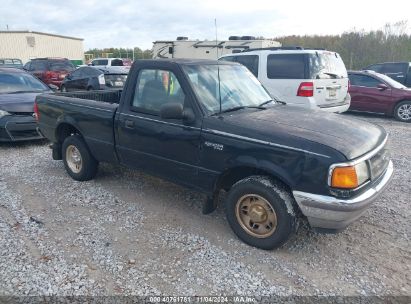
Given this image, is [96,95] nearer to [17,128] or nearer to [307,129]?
[17,128]

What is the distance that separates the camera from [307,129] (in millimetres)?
3148

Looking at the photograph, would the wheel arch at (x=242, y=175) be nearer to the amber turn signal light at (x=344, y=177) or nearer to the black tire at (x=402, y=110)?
the amber turn signal light at (x=344, y=177)

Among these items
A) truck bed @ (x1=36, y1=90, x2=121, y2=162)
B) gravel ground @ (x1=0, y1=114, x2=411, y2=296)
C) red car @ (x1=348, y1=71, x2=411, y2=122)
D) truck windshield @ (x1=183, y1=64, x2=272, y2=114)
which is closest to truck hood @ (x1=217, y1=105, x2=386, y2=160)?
truck windshield @ (x1=183, y1=64, x2=272, y2=114)

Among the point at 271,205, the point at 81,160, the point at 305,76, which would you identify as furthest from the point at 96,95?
the point at 305,76

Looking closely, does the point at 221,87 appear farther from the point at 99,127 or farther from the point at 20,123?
the point at 20,123

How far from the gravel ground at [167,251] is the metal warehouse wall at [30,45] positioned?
42735mm

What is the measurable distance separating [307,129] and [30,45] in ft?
152

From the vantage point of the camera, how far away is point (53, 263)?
3086mm

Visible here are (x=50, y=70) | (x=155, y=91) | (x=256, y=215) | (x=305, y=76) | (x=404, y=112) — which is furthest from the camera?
(x=50, y=70)

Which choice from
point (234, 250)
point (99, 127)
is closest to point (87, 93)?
point (99, 127)

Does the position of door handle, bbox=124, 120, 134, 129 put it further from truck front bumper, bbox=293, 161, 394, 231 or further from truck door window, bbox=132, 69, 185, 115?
truck front bumper, bbox=293, 161, 394, 231

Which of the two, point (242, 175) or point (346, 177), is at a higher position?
point (346, 177)

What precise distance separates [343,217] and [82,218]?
9.53ft

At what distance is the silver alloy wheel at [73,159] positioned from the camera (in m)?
5.08
